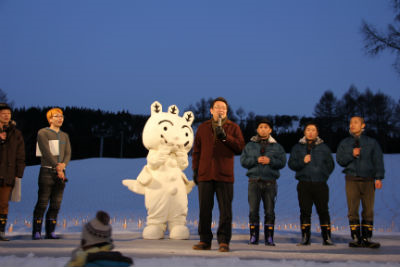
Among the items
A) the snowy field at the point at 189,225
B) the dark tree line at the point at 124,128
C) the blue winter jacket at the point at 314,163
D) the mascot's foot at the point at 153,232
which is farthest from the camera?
the dark tree line at the point at 124,128

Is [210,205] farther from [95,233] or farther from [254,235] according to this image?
[95,233]

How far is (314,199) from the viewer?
710cm

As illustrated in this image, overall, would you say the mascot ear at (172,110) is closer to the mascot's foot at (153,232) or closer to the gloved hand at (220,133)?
the mascot's foot at (153,232)

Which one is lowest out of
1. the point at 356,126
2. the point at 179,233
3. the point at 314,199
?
the point at 179,233

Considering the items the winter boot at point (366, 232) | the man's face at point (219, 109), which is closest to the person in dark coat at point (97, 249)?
the man's face at point (219, 109)

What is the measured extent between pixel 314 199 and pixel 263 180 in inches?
32.7

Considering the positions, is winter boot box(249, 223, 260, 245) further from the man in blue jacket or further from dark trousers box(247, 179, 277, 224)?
the man in blue jacket

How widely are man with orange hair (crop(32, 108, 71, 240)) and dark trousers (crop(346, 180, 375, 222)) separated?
423 cm

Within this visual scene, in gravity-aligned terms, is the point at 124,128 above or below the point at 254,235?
above

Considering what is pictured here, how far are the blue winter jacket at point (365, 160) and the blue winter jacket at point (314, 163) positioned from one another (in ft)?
0.72

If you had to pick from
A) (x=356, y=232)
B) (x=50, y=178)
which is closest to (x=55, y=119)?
(x=50, y=178)

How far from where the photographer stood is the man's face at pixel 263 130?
7168 millimetres

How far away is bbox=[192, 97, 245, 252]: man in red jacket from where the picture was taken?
5.63 metres

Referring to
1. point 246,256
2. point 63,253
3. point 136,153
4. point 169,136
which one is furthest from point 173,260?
point 136,153
